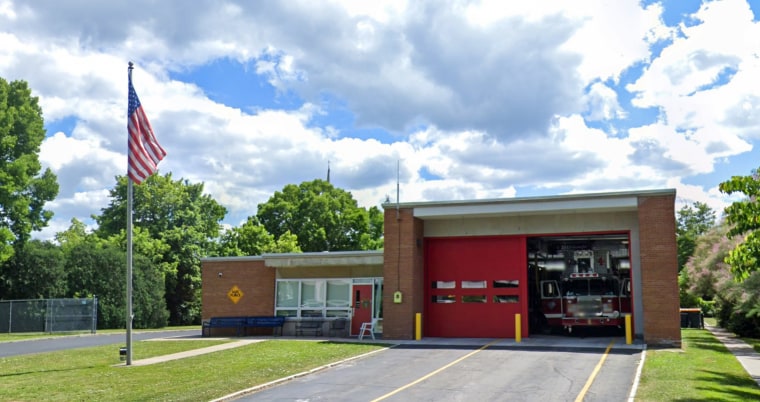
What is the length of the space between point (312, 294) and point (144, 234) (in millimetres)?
31084

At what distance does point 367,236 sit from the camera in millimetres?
67312

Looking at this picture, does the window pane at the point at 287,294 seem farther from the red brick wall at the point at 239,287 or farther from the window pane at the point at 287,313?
the red brick wall at the point at 239,287

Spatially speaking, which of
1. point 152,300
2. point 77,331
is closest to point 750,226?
point 77,331

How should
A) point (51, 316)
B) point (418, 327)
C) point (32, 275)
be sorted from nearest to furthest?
1. point (418, 327)
2. point (51, 316)
3. point (32, 275)

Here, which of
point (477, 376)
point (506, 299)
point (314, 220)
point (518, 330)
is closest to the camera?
point (477, 376)

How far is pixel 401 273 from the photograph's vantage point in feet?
85.1

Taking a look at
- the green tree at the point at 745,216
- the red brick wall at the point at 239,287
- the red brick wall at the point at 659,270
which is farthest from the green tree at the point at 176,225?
the green tree at the point at 745,216

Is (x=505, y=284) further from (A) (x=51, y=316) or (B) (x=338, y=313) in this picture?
(A) (x=51, y=316)

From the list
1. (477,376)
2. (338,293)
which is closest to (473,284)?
(338,293)

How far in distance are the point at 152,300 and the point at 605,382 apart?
40822 mm

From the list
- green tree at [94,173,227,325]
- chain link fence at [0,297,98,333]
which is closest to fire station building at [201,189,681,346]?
chain link fence at [0,297,98,333]

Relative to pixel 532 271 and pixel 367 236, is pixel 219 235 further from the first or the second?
pixel 532 271

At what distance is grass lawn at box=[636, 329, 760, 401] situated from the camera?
514 inches

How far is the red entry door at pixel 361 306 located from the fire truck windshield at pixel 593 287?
762 centimetres
